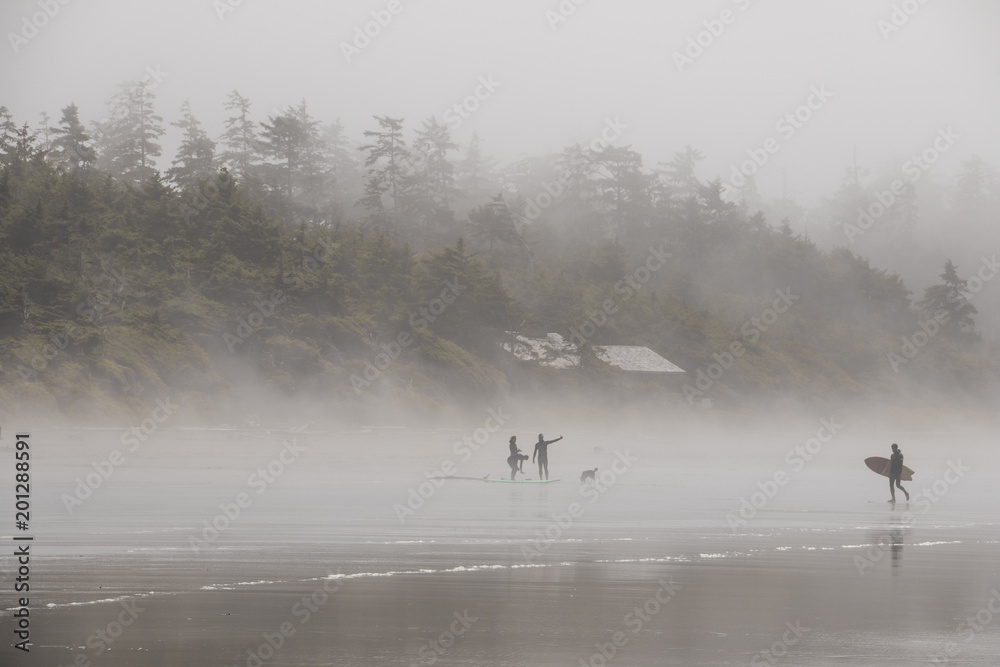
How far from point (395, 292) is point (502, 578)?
56858 millimetres

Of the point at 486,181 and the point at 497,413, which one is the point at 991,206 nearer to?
the point at 486,181

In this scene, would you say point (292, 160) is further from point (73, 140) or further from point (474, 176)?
point (474, 176)

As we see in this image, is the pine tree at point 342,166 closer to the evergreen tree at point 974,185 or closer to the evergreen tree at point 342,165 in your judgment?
the evergreen tree at point 342,165

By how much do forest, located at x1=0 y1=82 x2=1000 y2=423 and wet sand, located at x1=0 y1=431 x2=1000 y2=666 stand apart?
87.1 ft

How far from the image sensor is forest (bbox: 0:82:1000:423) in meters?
53.6

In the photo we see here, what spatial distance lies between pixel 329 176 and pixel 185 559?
97.5 m

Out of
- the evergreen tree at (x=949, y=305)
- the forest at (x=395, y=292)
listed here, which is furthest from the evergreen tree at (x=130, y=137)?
the evergreen tree at (x=949, y=305)

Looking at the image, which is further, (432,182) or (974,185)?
(974,185)

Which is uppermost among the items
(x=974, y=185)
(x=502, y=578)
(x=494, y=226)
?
(x=974, y=185)

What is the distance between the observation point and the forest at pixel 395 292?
53594 millimetres

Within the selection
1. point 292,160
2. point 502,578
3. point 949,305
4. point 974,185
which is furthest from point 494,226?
point 974,185

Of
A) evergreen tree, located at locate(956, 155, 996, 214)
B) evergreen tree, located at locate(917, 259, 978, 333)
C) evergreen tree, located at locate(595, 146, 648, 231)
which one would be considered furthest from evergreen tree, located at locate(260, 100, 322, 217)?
evergreen tree, located at locate(956, 155, 996, 214)

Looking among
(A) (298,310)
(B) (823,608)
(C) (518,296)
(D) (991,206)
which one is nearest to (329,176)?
(C) (518,296)

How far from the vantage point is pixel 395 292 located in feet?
227
